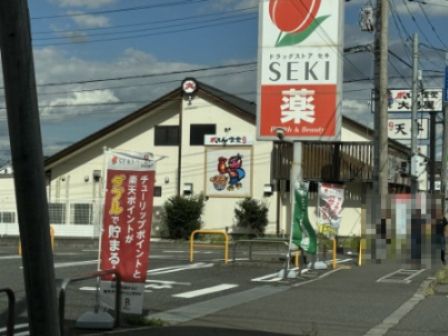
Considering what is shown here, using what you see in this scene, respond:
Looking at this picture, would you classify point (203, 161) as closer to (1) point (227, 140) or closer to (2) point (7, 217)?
(1) point (227, 140)

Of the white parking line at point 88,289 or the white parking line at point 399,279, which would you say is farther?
the white parking line at point 399,279

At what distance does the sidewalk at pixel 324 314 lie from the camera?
821 cm

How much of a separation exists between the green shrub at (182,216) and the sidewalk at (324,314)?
2034 centimetres

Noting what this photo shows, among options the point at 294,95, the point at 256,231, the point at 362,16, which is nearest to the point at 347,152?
the point at 256,231

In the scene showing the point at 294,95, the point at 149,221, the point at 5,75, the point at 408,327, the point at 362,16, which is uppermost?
the point at 362,16

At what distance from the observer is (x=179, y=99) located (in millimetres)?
36062

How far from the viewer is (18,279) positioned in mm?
13312

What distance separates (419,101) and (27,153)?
2829cm

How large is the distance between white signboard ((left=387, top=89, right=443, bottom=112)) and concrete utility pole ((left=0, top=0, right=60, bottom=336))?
82.6 ft

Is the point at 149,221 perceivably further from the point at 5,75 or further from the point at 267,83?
the point at 267,83

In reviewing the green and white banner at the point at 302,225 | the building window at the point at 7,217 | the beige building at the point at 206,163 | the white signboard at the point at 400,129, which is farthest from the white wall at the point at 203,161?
the green and white banner at the point at 302,225

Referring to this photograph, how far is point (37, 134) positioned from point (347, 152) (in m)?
30.3

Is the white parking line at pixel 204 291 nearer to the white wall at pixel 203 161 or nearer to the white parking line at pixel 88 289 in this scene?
the white parking line at pixel 88 289

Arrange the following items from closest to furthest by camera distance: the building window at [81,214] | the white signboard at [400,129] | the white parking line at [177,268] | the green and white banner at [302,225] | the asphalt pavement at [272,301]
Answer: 1. the asphalt pavement at [272,301]
2. the green and white banner at [302,225]
3. the white parking line at [177,268]
4. the white signboard at [400,129]
5. the building window at [81,214]
